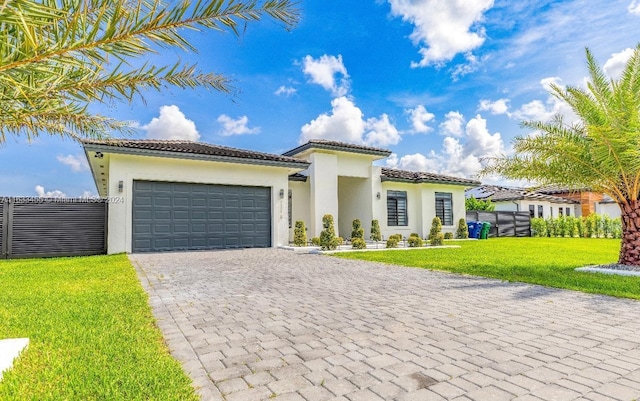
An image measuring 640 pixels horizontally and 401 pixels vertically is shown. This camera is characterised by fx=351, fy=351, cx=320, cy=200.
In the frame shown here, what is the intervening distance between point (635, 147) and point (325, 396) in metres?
9.06

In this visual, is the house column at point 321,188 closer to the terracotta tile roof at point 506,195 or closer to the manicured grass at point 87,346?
the manicured grass at point 87,346

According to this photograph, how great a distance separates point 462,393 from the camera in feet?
8.66

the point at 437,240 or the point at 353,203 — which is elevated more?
the point at 353,203

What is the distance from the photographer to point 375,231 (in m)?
19.8

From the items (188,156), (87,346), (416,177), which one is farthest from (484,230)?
(87,346)

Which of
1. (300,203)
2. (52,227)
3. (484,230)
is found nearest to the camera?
(52,227)

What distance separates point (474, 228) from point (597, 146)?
17.1 m

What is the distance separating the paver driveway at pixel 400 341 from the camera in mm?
2746

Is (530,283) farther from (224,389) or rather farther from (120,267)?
(120,267)

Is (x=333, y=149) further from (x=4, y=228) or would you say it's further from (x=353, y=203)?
(x=4, y=228)

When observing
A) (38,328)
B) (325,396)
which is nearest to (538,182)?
(325,396)

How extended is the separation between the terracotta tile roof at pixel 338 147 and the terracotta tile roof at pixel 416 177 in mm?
1539

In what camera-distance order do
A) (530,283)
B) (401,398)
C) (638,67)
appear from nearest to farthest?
1. (401,398)
2. (530,283)
3. (638,67)

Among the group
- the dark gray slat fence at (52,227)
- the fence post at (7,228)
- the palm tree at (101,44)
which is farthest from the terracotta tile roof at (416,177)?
the palm tree at (101,44)
